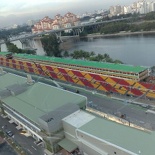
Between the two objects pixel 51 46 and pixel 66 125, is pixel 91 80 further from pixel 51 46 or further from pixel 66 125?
pixel 51 46

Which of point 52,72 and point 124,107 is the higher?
point 52,72

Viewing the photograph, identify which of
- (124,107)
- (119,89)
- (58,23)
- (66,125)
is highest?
(58,23)

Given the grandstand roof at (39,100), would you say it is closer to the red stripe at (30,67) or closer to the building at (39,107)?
the building at (39,107)

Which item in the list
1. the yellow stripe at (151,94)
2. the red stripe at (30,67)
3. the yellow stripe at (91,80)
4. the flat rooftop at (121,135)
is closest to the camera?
the flat rooftop at (121,135)

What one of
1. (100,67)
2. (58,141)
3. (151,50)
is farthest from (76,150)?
(151,50)

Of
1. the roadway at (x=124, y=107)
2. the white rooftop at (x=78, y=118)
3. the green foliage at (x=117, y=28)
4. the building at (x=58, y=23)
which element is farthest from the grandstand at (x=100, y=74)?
the building at (x=58, y=23)

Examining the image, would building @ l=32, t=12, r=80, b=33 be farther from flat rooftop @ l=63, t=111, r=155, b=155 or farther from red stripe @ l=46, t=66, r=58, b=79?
flat rooftop @ l=63, t=111, r=155, b=155

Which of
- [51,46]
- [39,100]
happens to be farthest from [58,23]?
[39,100]

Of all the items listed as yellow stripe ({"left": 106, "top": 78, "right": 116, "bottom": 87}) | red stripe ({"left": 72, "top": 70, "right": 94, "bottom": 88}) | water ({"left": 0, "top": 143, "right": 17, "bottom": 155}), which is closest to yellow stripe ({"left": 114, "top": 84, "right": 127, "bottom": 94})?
yellow stripe ({"left": 106, "top": 78, "right": 116, "bottom": 87})
